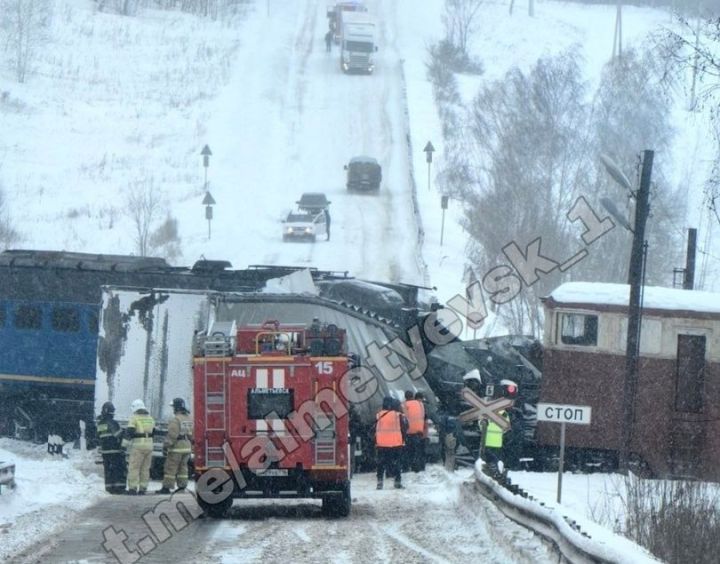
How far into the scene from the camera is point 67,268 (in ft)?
97.9

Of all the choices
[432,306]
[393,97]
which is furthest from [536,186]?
[432,306]

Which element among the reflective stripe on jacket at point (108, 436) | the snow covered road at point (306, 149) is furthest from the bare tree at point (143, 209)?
the reflective stripe on jacket at point (108, 436)

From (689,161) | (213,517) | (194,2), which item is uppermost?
(194,2)

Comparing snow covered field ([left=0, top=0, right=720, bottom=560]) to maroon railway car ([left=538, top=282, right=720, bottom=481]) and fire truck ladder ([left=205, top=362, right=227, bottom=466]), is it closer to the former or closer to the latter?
maroon railway car ([left=538, top=282, right=720, bottom=481])

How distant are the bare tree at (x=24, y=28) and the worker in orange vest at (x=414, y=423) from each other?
61456 mm

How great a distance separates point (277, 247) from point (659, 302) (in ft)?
88.4

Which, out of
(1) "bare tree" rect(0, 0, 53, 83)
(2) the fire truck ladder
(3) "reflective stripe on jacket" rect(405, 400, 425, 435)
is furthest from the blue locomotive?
(1) "bare tree" rect(0, 0, 53, 83)

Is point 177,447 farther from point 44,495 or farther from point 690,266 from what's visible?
point 690,266

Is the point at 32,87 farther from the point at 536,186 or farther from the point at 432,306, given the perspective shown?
the point at 432,306

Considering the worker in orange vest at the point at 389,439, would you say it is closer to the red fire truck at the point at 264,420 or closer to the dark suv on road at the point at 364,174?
the red fire truck at the point at 264,420

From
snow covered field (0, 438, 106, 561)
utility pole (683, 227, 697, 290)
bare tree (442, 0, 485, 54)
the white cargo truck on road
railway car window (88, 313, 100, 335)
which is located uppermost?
bare tree (442, 0, 485, 54)

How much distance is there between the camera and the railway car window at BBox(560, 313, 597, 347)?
27203mm

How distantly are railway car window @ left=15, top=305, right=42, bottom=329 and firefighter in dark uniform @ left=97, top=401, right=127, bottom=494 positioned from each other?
9.71m

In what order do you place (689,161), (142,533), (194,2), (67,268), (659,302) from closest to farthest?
(142,533)
(659,302)
(67,268)
(689,161)
(194,2)
